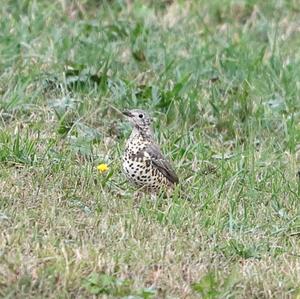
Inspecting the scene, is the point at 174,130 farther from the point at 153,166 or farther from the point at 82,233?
the point at 82,233

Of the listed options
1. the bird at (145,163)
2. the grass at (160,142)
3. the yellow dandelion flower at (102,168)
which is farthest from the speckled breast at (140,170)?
the yellow dandelion flower at (102,168)

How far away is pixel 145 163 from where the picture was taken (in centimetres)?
796

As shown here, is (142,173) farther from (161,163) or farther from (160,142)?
(160,142)

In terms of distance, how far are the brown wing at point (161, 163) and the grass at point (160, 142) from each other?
19 centimetres

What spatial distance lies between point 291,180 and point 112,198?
1.44 metres

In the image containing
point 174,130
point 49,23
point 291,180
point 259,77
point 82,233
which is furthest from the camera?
point 49,23

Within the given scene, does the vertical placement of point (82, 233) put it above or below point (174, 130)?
above

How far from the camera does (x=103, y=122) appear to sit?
30.8ft

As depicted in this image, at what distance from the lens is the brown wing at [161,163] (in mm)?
8016

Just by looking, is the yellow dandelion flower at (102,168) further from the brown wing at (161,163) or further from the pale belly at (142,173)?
the brown wing at (161,163)

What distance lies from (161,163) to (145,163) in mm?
134

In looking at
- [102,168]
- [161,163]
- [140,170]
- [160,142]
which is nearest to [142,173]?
[140,170]

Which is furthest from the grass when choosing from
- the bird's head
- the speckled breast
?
the bird's head

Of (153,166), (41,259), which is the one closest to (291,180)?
(153,166)
